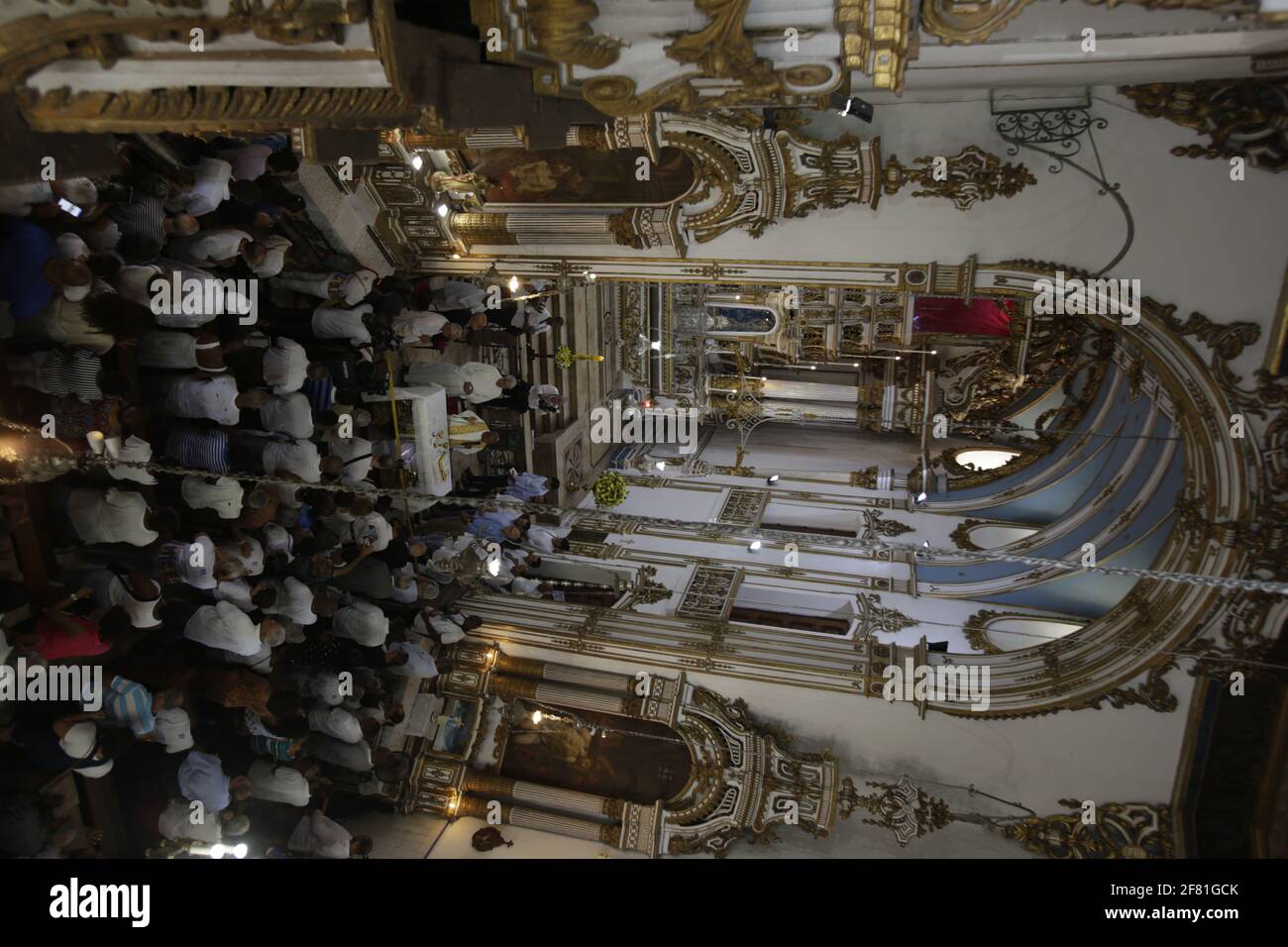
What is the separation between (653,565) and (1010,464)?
500 cm

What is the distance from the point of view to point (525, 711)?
8.40m

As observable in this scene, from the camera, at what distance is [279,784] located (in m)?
6.54

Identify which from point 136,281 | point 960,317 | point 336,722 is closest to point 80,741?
point 336,722

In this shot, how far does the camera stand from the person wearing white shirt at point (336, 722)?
22.1 feet

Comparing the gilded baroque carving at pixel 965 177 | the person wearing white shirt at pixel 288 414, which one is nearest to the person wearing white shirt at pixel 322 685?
the person wearing white shirt at pixel 288 414

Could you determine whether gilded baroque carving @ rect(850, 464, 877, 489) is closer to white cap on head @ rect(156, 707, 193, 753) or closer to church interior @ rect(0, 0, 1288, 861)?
church interior @ rect(0, 0, 1288, 861)

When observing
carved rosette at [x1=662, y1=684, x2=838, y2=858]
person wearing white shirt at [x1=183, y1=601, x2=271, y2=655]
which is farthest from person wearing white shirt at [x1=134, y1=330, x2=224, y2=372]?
carved rosette at [x1=662, y1=684, x2=838, y2=858]

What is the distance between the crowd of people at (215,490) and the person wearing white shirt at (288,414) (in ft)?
0.05

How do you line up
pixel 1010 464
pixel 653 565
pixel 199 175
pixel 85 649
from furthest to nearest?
pixel 1010 464, pixel 653 565, pixel 199 175, pixel 85 649

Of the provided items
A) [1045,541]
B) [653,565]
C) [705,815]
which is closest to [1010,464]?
[1045,541]

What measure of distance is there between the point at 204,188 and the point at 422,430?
9.16 feet

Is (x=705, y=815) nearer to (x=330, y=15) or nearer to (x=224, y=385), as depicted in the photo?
(x=224, y=385)

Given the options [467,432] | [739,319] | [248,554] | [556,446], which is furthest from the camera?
[739,319]

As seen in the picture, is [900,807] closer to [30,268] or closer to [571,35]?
[571,35]
